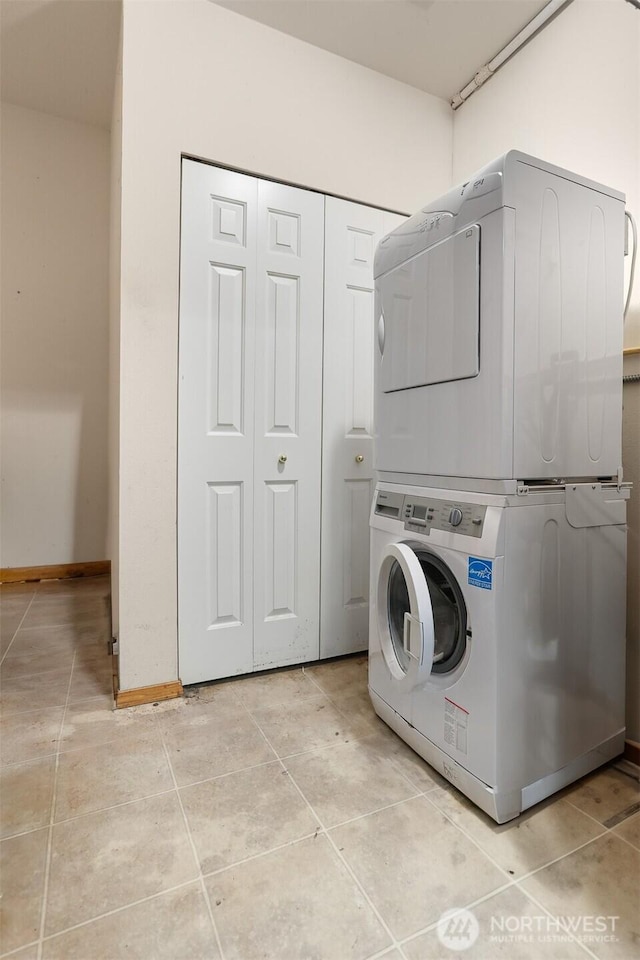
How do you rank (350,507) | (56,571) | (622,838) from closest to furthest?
(622,838) → (350,507) → (56,571)

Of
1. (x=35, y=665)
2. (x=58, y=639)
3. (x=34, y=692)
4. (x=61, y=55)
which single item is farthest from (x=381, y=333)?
(x=61, y=55)

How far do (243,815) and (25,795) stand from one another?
0.64 m

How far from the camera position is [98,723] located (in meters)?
1.74

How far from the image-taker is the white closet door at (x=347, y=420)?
2.22 meters

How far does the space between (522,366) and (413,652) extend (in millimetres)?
836

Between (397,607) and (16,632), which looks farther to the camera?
(16,632)

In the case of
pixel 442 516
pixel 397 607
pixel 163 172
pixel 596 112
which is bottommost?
pixel 397 607

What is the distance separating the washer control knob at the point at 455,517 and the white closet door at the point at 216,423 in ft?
3.24

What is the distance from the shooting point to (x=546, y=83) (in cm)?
196

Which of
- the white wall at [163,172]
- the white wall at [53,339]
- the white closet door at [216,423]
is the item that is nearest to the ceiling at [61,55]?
the white wall at [53,339]

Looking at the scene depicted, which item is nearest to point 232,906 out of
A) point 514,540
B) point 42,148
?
point 514,540

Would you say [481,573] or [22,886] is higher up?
[481,573]

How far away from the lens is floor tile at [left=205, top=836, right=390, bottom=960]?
956 millimetres
